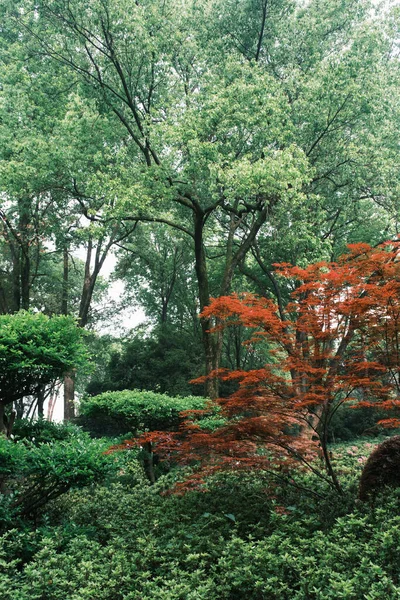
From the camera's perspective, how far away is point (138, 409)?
7.07m

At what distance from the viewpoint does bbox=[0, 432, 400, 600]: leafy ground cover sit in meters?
3.38

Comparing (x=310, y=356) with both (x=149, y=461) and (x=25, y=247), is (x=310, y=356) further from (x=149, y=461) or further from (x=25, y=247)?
(x=25, y=247)

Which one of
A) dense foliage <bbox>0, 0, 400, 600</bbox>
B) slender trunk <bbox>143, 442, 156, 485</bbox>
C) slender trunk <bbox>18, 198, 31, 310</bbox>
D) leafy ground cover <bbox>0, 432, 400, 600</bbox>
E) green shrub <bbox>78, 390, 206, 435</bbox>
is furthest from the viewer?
slender trunk <bbox>18, 198, 31, 310</bbox>

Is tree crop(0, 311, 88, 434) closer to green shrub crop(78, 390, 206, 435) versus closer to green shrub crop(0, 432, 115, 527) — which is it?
green shrub crop(0, 432, 115, 527)

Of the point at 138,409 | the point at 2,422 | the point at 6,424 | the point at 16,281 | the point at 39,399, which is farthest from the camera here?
the point at 39,399

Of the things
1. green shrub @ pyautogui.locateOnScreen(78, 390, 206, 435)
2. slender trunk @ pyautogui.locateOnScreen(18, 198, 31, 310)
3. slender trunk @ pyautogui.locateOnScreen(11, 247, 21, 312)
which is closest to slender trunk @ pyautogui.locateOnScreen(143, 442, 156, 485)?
green shrub @ pyautogui.locateOnScreen(78, 390, 206, 435)

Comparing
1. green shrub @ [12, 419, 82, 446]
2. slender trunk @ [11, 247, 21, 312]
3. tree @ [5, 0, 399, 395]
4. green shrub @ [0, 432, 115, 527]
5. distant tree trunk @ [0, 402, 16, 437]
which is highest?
tree @ [5, 0, 399, 395]

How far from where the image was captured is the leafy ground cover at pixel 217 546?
338cm

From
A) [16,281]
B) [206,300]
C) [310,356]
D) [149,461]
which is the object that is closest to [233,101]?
[206,300]

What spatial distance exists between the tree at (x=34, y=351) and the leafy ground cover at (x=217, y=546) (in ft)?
3.92

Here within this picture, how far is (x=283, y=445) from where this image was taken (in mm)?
5031

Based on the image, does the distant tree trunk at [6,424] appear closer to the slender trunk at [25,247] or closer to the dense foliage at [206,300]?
the dense foliage at [206,300]

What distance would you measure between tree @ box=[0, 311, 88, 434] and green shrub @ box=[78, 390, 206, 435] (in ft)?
6.42

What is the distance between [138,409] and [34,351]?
2.60 metres
